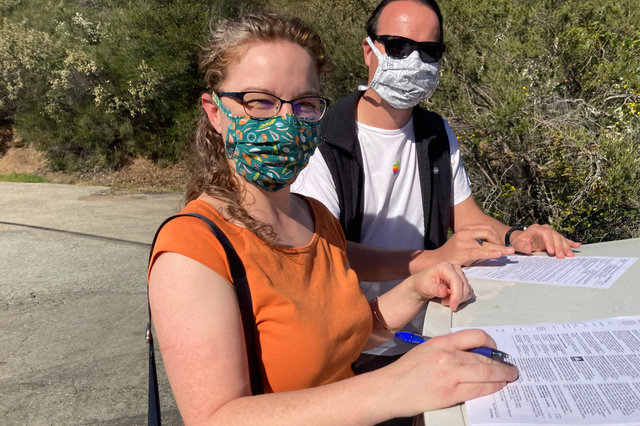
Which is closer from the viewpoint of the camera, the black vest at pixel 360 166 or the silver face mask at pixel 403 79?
the black vest at pixel 360 166

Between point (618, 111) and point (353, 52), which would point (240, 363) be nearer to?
point (618, 111)

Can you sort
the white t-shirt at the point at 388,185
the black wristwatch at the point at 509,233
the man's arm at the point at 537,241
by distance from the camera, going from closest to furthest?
the man's arm at the point at 537,241 → the black wristwatch at the point at 509,233 → the white t-shirt at the point at 388,185

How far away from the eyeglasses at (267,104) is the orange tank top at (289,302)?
11.6 inches

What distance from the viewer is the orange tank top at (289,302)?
1312 mm

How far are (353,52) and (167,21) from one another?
701 cm

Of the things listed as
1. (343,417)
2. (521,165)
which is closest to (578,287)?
(343,417)

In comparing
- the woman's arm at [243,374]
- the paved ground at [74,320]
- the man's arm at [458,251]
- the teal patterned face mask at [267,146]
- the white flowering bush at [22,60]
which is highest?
the teal patterned face mask at [267,146]

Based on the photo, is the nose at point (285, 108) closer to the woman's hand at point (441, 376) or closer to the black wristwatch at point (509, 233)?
the woman's hand at point (441, 376)

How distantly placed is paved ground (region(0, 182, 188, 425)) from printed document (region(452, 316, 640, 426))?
280cm

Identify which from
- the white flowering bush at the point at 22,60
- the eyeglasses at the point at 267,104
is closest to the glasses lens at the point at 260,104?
the eyeglasses at the point at 267,104

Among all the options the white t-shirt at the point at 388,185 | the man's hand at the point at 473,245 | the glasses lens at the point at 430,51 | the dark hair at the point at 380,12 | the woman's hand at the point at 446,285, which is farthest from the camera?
the glasses lens at the point at 430,51

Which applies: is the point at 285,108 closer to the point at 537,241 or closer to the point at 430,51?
the point at 537,241

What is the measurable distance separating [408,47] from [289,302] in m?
1.79

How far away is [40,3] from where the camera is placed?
78.5ft
